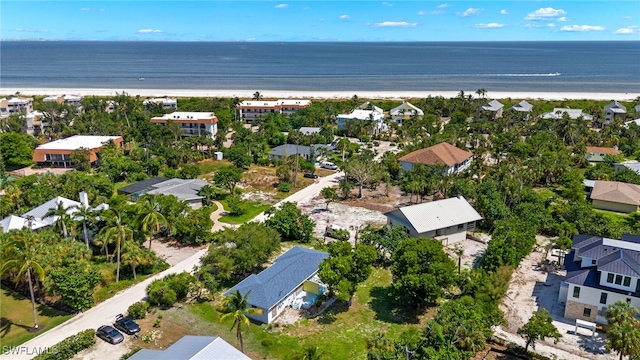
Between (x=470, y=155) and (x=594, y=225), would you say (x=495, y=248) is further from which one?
(x=470, y=155)

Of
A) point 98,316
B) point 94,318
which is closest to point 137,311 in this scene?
point 98,316

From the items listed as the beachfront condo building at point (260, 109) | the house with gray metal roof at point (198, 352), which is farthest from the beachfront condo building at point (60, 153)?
the house with gray metal roof at point (198, 352)

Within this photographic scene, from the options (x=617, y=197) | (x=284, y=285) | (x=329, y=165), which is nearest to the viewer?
(x=284, y=285)

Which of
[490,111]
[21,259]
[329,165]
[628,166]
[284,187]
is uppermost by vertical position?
[490,111]

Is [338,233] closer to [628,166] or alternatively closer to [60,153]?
[628,166]

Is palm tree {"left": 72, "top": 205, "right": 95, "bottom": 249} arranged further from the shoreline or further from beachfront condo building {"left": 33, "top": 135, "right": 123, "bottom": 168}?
the shoreline

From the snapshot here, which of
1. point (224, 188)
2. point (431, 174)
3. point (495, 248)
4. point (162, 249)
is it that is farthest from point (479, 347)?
point (224, 188)

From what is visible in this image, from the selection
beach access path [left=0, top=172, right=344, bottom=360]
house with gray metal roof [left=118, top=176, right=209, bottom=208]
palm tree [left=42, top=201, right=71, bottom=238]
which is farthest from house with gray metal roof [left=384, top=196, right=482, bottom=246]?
palm tree [left=42, top=201, right=71, bottom=238]
